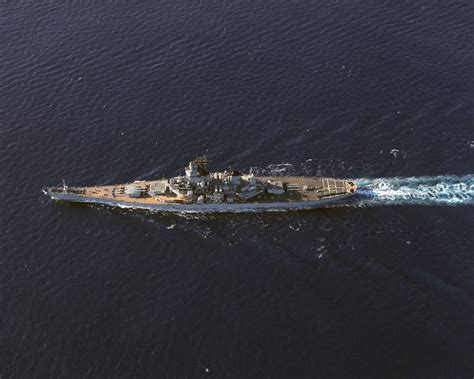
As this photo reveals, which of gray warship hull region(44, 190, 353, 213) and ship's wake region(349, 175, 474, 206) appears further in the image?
gray warship hull region(44, 190, 353, 213)

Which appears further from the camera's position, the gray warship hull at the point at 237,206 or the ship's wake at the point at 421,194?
the gray warship hull at the point at 237,206

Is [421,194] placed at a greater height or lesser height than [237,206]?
greater

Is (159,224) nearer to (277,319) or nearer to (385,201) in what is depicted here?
(277,319)

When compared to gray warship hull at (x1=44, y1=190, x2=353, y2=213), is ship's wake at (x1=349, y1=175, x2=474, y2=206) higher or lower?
higher

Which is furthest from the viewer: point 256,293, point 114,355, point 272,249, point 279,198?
point 279,198

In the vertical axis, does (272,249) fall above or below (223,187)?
below

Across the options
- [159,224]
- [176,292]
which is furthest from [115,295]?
[159,224]

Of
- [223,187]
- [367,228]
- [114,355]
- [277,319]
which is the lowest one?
[114,355]

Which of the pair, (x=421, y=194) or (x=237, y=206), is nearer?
(x=421, y=194)

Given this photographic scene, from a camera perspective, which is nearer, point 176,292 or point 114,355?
point 114,355

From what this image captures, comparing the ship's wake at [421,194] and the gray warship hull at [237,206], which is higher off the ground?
the ship's wake at [421,194]

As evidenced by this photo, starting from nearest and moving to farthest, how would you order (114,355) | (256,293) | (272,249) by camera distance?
(114,355) → (256,293) → (272,249)
